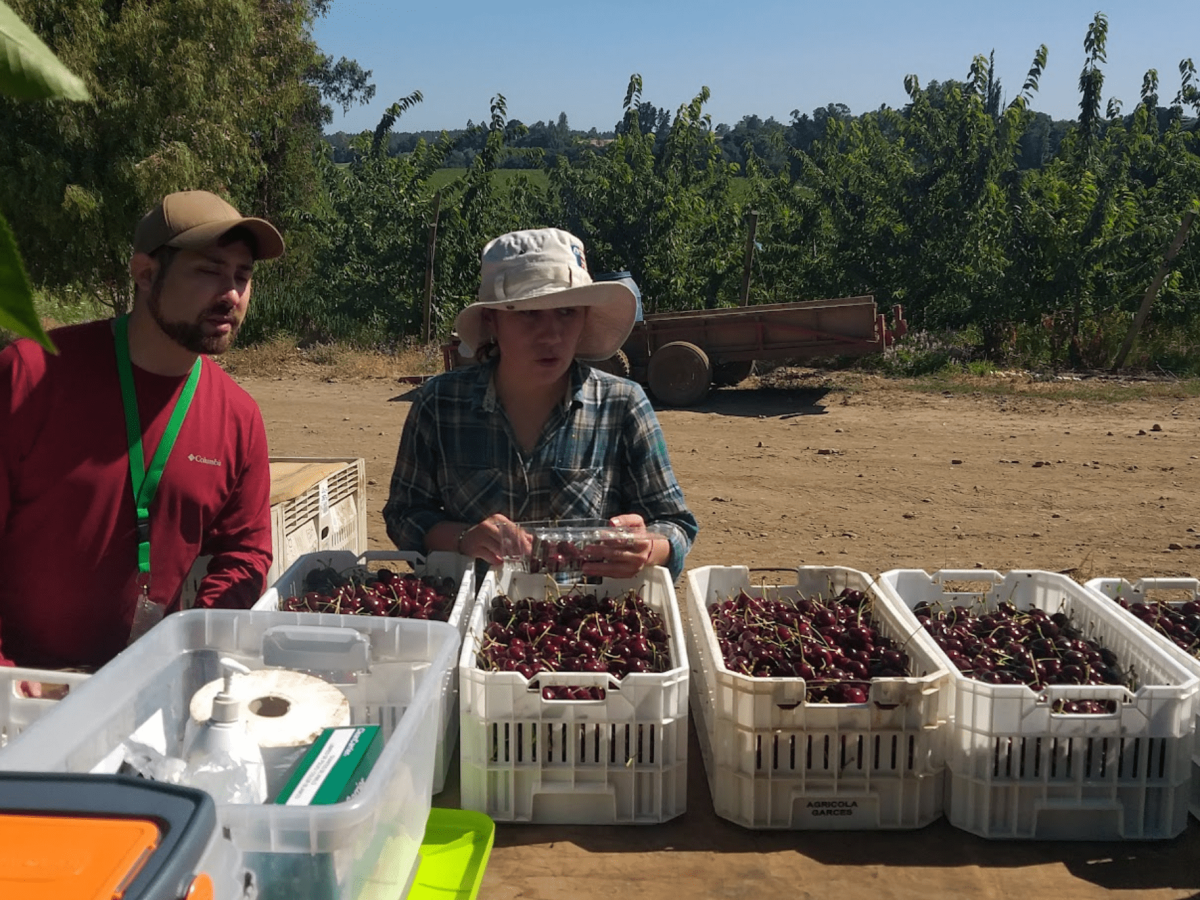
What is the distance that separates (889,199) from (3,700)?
54.7ft

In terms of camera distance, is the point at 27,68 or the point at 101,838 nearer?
the point at 27,68

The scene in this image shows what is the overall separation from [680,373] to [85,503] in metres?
10.5

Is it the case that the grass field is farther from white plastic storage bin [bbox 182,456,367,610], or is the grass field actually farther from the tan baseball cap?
the tan baseball cap

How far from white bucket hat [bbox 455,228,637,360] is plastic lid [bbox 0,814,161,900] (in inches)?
85.0

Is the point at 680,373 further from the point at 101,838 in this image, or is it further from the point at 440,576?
the point at 101,838

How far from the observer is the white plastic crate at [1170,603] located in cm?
239

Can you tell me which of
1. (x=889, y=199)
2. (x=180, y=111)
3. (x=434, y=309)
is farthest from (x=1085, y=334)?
(x=180, y=111)

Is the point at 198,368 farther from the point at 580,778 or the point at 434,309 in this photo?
the point at 434,309

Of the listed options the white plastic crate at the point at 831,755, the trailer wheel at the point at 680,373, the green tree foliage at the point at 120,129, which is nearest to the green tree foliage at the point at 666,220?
the trailer wheel at the point at 680,373

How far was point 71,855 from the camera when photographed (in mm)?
925

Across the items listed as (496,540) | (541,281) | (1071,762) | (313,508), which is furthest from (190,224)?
(1071,762)

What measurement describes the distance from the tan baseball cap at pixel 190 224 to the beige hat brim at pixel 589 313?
62 centimetres

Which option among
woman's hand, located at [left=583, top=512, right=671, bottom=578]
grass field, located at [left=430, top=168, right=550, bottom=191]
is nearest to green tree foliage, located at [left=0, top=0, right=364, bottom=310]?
grass field, located at [left=430, top=168, right=550, bottom=191]

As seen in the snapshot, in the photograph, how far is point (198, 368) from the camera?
294 cm
